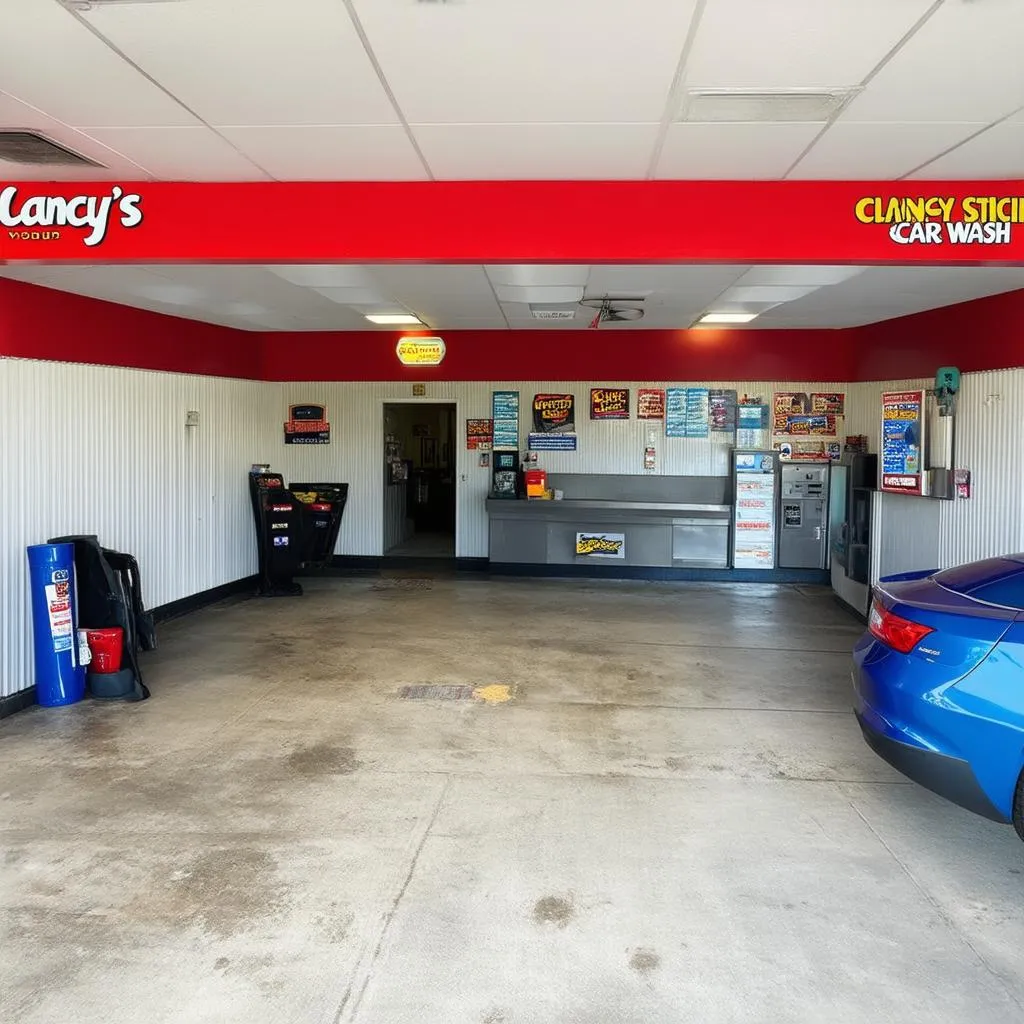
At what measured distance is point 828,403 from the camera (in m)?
10.2

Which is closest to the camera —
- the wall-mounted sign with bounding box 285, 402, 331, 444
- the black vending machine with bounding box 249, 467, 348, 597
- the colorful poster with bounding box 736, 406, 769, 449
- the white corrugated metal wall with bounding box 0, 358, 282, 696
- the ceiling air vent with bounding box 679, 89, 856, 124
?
the ceiling air vent with bounding box 679, 89, 856, 124

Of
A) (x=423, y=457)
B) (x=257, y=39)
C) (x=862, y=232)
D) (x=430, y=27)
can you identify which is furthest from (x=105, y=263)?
(x=423, y=457)

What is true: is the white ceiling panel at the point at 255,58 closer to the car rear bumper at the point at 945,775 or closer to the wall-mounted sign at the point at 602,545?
the car rear bumper at the point at 945,775

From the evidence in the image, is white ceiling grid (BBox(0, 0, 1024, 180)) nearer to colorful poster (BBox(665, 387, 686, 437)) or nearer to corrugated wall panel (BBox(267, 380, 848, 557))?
colorful poster (BBox(665, 387, 686, 437))

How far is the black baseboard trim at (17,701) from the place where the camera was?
5290 mm

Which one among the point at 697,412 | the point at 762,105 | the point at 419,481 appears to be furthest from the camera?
the point at 419,481

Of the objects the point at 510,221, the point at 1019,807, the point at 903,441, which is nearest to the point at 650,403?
the point at 903,441

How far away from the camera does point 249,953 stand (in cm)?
279

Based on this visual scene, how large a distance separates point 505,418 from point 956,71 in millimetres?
7811

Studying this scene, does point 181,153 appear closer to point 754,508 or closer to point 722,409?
point 722,409

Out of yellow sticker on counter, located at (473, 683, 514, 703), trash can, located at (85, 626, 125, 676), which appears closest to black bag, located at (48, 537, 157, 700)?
trash can, located at (85, 626, 125, 676)

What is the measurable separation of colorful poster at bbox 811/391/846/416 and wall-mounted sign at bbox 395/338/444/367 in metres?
4.56

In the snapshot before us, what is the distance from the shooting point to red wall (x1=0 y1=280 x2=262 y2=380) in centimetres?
582

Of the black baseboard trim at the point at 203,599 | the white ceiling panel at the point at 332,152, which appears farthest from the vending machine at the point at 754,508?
the white ceiling panel at the point at 332,152
